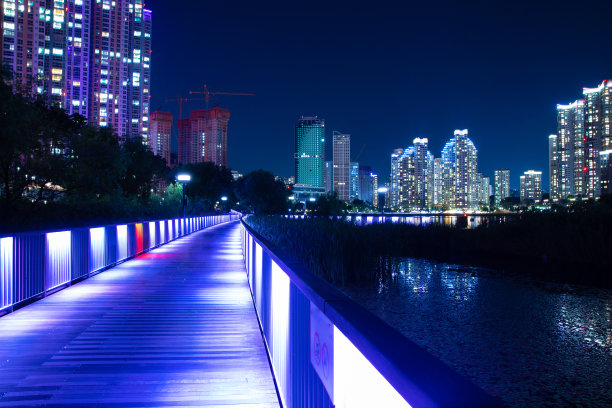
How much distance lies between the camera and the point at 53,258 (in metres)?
8.63

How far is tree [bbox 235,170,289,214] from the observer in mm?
62906

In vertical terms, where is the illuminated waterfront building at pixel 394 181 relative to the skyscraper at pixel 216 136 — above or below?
below

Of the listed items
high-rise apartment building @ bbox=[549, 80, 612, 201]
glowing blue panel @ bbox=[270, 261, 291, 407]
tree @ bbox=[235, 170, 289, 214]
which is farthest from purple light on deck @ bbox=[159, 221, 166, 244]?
high-rise apartment building @ bbox=[549, 80, 612, 201]

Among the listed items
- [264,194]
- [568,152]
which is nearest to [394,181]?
[568,152]

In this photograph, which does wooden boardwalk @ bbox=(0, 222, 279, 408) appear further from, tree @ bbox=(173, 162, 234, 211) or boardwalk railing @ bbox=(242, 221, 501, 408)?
tree @ bbox=(173, 162, 234, 211)

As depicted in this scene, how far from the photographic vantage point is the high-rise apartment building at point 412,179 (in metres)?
185

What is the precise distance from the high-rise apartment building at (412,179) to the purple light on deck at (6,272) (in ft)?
581

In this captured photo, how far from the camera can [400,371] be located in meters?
1.31

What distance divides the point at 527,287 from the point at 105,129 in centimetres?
3225

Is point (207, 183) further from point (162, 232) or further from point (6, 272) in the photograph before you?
point (6, 272)

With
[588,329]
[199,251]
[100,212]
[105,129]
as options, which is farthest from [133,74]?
[588,329]

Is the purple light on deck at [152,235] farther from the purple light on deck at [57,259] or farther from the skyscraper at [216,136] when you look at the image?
the skyscraper at [216,136]

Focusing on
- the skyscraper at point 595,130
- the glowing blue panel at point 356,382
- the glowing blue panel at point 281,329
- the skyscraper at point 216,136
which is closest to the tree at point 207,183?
the glowing blue panel at point 281,329

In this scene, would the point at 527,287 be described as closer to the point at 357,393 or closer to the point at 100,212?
the point at 357,393
